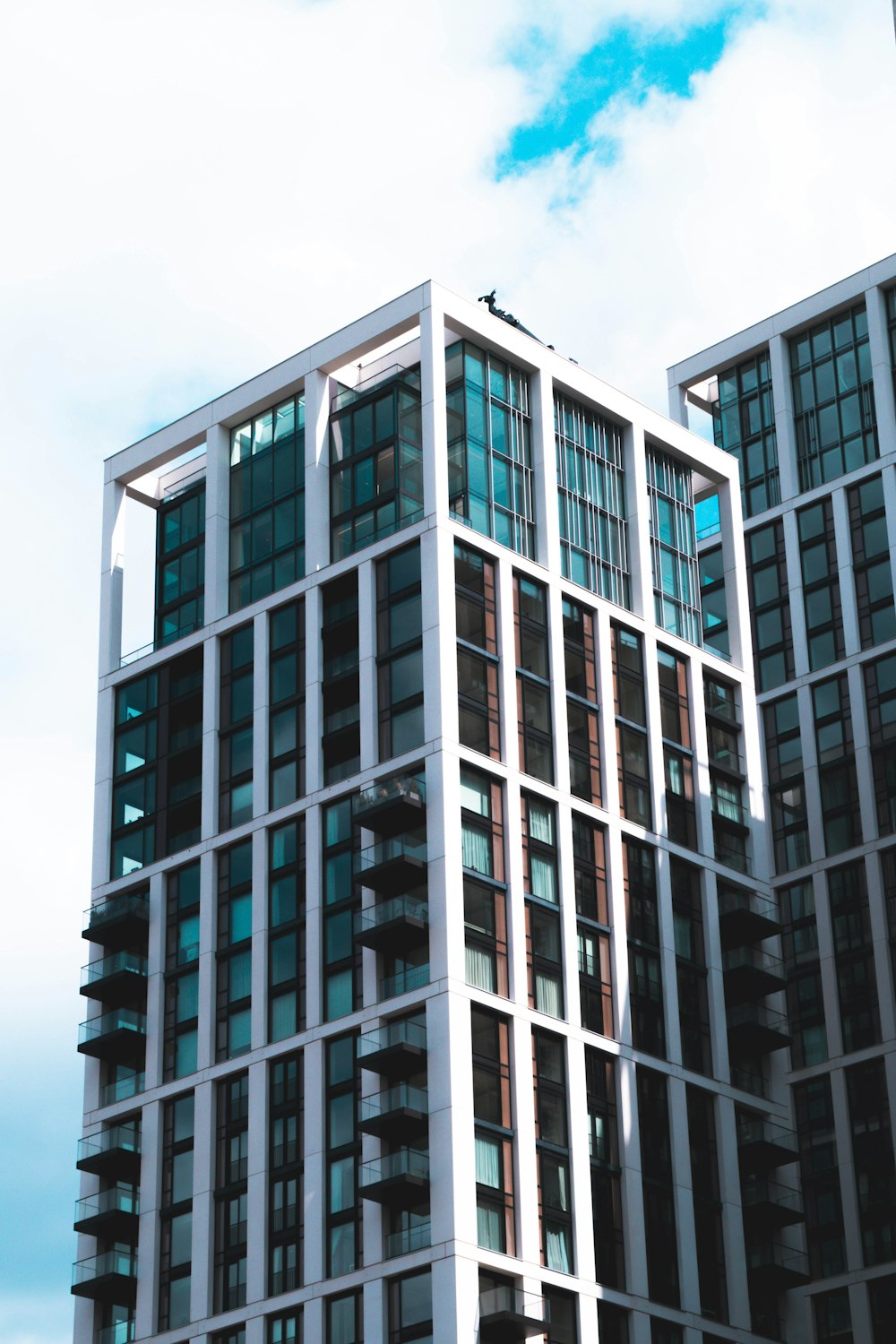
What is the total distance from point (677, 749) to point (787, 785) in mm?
16897

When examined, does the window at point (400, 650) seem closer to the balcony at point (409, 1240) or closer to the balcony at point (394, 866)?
the balcony at point (394, 866)

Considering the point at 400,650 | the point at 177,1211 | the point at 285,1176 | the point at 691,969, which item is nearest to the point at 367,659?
the point at 400,650

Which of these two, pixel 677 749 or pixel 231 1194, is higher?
pixel 677 749

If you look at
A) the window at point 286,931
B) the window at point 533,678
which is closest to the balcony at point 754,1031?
the window at point 533,678

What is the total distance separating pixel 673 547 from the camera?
10994cm

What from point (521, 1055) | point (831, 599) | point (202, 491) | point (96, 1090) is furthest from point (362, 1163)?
point (831, 599)

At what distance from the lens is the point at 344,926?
9438 cm

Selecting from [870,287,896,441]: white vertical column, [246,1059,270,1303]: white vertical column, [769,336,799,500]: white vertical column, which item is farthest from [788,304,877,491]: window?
[246,1059,270,1303]: white vertical column

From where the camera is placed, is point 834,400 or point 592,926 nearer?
Result: point 592,926

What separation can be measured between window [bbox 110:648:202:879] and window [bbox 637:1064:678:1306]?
20392 millimetres

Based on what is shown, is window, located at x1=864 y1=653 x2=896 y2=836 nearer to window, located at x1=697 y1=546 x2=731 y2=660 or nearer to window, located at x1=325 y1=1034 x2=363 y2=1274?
window, located at x1=697 y1=546 x2=731 y2=660

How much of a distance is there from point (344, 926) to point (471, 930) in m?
5.45

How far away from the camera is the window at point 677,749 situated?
341 feet

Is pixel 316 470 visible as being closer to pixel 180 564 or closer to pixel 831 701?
pixel 180 564
